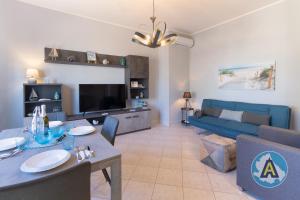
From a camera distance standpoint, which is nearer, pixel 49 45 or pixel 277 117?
pixel 277 117

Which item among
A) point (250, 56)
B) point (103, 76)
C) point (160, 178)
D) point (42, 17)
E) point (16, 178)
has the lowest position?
point (160, 178)

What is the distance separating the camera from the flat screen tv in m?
3.66

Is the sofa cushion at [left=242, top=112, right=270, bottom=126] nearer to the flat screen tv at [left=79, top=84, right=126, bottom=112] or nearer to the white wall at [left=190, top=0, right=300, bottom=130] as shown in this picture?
the white wall at [left=190, top=0, right=300, bottom=130]

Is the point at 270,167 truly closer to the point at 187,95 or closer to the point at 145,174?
the point at 145,174

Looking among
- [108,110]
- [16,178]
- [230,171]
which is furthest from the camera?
[108,110]

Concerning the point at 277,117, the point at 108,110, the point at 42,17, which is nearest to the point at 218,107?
the point at 277,117

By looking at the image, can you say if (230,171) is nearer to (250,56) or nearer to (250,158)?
(250,158)

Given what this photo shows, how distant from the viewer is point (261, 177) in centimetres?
168

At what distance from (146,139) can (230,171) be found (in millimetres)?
1867

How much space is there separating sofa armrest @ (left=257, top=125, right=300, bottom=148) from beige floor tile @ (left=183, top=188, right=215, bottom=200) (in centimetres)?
110

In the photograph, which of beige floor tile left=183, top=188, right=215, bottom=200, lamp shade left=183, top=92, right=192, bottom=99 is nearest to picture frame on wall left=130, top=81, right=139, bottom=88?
lamp shade left=183, top=92, right=192, bottom=99

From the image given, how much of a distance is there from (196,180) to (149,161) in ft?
2.69

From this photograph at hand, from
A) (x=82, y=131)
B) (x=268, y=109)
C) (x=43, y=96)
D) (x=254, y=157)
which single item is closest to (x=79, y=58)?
(x=43, y=96)

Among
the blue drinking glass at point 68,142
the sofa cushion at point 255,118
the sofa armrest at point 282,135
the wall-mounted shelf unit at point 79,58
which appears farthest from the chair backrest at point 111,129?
the sofa cushion at point 255,118
